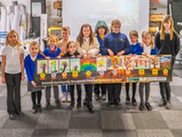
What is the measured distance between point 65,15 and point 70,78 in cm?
331

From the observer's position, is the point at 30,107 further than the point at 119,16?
No

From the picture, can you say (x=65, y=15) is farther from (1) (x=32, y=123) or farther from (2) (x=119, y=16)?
(1) (x=32, y=123)

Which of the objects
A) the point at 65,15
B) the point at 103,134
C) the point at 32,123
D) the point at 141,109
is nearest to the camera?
the point at 103,134

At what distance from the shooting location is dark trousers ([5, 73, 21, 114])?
3.05m

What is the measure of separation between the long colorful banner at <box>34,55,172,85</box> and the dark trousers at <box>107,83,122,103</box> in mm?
400

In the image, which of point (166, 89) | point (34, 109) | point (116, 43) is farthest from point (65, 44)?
point (166, 89)

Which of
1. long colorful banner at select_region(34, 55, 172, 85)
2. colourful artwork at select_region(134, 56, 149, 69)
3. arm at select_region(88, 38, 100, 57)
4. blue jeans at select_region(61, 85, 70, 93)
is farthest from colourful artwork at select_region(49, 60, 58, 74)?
colourful artwork at select_region(134, 56, 149, 69)

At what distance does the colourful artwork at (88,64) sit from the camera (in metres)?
3.04

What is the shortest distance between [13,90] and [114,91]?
1379 millimetres

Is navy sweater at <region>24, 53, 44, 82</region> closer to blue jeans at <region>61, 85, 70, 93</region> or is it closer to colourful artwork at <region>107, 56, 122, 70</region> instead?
blue jeans at <region>61, 85, 70, 93</region>

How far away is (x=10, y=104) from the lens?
3.14 metres

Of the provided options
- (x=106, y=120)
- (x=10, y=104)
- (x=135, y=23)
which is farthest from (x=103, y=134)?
(x=135, y=23)

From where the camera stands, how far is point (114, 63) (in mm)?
3068

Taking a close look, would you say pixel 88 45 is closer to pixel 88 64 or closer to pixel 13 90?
pixel 88 64
